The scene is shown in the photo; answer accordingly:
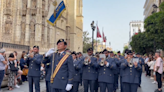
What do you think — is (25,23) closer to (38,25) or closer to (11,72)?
(38,25)

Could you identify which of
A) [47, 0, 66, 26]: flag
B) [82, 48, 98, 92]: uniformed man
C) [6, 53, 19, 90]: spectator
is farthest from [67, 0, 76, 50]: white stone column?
[47, 0, 66, 26]: flag

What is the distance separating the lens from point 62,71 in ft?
16.2

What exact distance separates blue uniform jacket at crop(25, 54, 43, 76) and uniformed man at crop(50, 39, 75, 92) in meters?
2.75

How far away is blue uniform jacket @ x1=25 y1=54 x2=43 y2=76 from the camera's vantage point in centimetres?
764

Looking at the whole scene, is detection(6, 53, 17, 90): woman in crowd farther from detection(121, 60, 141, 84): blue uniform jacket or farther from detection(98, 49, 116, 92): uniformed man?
A: detection(121, 60, 141, 84): blue uniform jacket

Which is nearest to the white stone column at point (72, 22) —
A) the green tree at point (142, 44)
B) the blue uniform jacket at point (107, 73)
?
the green tree at point (142, 44)

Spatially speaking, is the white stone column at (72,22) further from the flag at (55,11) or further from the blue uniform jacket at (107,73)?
the flag at (55,11)

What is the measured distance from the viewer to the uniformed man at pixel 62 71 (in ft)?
16.0

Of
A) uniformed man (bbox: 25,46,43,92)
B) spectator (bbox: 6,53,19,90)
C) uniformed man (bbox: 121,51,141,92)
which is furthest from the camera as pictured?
spectator (bbox: 6,53,19,90)

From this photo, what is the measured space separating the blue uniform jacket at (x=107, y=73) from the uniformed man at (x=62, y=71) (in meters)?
2.72

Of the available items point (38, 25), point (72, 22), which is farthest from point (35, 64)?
point (72, 22)

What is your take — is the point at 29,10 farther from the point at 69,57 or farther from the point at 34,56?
the point at 69,57

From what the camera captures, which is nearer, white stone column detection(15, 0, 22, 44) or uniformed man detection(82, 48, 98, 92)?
uniformed man detection(82, 48, 98, 92)

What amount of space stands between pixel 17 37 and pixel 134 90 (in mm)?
15948
